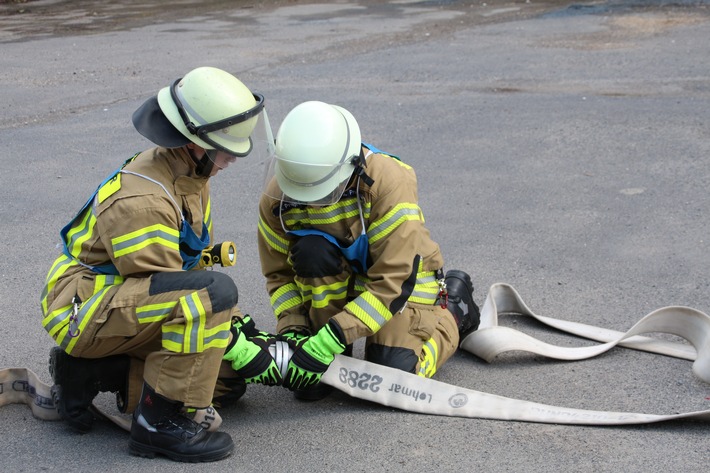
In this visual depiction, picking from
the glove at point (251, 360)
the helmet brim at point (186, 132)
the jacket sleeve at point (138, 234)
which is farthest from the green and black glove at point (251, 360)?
the helmet brim at point (186, 132)

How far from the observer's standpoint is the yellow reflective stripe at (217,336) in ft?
10.5

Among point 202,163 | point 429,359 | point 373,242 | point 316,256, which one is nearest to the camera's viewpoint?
point 202,163

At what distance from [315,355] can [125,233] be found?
0.89m

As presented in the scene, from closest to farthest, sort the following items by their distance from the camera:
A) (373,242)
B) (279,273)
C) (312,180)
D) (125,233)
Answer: (125,233) → (312,180) → (373,242) → (279,273)

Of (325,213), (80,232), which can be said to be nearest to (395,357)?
(325,213)

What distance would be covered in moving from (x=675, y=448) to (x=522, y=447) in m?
0.53

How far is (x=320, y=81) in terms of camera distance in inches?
377

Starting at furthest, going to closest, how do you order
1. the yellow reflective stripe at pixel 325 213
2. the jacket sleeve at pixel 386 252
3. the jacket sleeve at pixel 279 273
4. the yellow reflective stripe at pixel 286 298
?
the yellow reflective stripe at pixel 286 298 < the jacket sleeve at pixel 279 273 < the yellow reflective stripe at pixel 325 213 < the jacket sleeve at pixel 386 252

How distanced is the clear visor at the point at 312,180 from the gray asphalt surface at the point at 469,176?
2.76 ft

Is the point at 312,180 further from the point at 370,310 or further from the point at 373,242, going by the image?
the point at 370,310

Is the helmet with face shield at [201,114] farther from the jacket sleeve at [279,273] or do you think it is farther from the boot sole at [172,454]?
the boot sole at [172,454]

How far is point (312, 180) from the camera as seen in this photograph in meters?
3.55

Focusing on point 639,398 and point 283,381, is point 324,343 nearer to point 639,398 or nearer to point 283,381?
point 283,381

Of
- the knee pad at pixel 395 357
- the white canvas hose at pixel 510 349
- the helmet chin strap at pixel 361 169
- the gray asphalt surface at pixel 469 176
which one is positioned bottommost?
the gray asphalt surface at pixel 469 176
